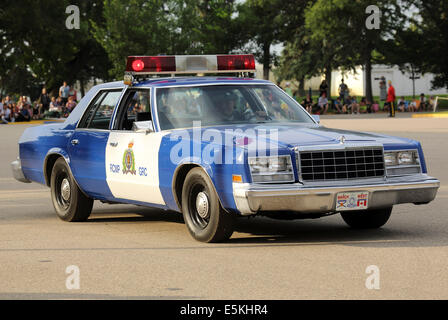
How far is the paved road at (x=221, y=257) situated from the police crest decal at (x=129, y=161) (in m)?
0.66

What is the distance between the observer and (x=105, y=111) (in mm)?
10719

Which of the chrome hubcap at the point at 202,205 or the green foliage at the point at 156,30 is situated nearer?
the chrome hubcap at the point at 202,205

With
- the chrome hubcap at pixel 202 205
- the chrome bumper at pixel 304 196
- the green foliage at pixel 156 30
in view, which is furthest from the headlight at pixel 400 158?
the green foliage at pixel 156 30

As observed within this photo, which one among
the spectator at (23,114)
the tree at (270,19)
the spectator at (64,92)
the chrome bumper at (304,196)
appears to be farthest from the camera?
the tree at (270,19)

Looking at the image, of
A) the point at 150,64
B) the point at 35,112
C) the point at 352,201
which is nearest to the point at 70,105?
the point at 35,112

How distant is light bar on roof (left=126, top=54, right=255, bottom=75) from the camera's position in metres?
10.5

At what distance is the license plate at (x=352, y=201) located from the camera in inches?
332

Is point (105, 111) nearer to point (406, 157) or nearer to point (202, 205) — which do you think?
point (202, 205)

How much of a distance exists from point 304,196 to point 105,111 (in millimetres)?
3309

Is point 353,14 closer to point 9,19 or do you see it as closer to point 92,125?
point 9,19

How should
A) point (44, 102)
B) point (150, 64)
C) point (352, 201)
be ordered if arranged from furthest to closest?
point (44, 102) < point (150, 64) < point (352, 201)

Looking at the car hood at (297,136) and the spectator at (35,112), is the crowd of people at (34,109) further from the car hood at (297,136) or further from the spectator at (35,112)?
the car hood at (297,136)

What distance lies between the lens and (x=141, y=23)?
214 ft
